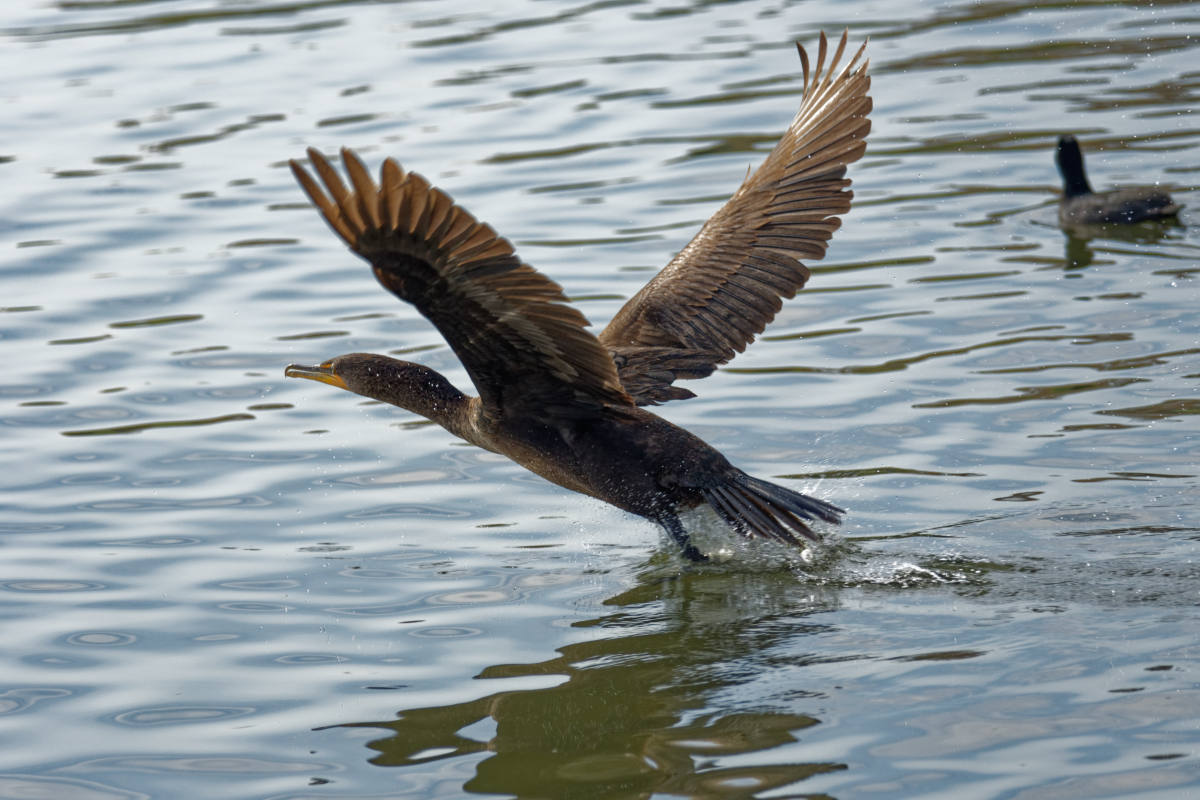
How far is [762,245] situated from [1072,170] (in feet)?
12.4

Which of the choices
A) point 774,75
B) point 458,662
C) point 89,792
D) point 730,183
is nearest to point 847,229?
point 730,183

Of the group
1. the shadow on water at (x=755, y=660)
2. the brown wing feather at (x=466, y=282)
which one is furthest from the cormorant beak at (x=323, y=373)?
→ the shadow on water at (x=755, y=660)

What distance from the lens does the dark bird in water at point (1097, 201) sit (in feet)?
30.3

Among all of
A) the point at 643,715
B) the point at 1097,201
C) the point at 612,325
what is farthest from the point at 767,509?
the point at 1097,201

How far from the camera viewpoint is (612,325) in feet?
21.7

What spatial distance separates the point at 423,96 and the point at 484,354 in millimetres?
8336

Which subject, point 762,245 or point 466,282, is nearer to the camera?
point 466,282

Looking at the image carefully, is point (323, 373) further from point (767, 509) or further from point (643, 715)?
point (643, 715)

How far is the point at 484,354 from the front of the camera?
5.43 m

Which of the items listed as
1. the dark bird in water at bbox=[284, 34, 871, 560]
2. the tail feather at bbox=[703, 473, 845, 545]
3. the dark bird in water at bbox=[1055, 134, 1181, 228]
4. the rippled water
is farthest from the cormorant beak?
the dark bird in water at bbox=[1055, 134, 1181, 228]

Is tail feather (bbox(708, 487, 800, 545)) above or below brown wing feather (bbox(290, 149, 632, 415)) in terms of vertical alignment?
below

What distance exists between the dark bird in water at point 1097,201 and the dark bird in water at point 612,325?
290 centimetres

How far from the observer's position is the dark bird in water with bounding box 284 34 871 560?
472 cm

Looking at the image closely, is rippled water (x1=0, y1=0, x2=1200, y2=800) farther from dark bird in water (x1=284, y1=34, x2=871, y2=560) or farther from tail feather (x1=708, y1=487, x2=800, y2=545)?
dark bird in water (x1=284, y1=34, x2=871, y2=560)
